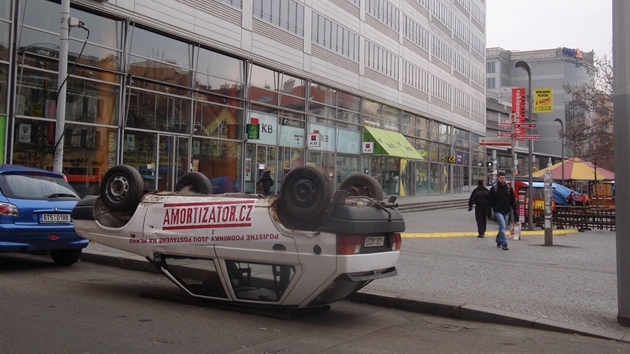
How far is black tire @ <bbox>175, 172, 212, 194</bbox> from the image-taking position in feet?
26.9

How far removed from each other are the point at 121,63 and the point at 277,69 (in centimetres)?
921

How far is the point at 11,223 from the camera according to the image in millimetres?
8797

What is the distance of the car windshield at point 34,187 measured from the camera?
9.14 metres

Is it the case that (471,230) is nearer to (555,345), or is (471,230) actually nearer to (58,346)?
(555,345)

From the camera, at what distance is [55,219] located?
30.5ft

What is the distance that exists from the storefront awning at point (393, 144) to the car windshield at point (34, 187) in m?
→ 26.7

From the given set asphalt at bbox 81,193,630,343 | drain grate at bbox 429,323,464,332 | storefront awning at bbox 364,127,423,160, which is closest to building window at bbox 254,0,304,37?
storefront awning at bbox 364,127,423,160

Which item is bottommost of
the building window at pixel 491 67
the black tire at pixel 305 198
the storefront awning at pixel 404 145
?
the black tire at pixel 305 198

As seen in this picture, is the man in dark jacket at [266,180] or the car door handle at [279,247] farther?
the man in dark jacket at [266,180]

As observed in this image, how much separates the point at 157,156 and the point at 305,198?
16.1 metres

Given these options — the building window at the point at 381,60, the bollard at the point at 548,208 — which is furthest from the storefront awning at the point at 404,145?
the bollard at the point at 548,208

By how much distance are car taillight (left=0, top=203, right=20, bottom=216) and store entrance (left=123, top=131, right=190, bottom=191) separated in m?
10.9

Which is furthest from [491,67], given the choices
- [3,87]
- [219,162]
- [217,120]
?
[3,87]

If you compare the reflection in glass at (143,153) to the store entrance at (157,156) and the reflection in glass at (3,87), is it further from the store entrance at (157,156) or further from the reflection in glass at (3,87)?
the reflection in glass at (3,87)
